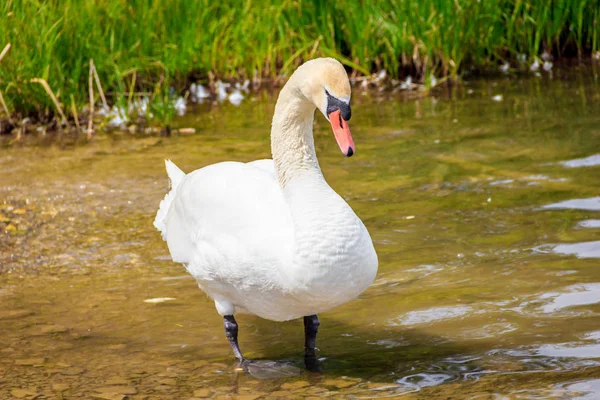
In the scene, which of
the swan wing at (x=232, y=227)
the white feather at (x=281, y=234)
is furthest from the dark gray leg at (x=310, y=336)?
the swan wing at (x=232, y=227)

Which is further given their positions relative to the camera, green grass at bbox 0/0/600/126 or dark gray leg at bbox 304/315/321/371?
green grass at bbox 0/0/600/126

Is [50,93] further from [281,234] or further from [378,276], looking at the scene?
[281,234]

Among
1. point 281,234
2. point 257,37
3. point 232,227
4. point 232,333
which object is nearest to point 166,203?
point 232,333

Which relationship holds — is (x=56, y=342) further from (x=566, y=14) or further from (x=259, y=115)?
(x=566, y=14)

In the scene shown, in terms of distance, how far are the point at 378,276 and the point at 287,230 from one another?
1363 mm

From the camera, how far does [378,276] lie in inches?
184

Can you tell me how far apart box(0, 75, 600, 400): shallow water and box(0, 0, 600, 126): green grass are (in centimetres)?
90

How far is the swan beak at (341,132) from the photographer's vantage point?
11.0 ft

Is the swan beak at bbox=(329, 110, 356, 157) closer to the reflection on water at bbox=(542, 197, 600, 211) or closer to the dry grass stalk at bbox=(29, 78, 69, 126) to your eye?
the reflection on water at bbox=(542, 197, 600, 211)

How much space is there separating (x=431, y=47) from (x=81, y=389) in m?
6.10

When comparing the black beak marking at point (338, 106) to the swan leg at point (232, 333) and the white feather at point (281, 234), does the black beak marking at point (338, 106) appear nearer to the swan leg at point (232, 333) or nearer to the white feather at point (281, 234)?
the white feather at point (281, 234)

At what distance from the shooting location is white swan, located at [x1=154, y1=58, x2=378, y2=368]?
3.30 meters

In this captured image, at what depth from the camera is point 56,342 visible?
4145 mm

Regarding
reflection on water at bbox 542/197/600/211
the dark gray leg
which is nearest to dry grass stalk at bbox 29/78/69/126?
reflection on water at bbox 542/197/600/211
